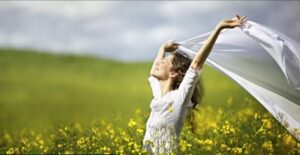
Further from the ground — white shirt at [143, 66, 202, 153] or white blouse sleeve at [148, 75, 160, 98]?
white blouse sleeve at [148, 75, 160, 98]

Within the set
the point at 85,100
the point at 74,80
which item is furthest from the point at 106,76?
the point at 85,100

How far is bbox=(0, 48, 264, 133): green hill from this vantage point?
15.5 m

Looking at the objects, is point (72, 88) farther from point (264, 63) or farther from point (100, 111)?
point (264, 63)

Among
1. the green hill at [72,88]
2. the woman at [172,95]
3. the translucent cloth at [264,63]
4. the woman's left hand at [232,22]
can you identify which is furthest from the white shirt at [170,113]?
the green hill at [72,88]

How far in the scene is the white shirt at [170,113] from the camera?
18.1 feet

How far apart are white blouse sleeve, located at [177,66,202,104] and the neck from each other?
18 cm

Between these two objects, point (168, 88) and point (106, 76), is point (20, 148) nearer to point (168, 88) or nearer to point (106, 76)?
point (168, 88)

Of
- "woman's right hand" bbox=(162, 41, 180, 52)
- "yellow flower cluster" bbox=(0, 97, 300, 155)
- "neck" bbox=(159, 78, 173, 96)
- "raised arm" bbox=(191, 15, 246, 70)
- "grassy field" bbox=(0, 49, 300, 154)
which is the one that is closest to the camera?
"raised arm" bbox=(191, 15, 246, 70)

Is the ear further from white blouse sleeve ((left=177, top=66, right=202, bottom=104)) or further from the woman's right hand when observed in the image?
the woman's right hand

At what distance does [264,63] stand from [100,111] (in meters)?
10.0

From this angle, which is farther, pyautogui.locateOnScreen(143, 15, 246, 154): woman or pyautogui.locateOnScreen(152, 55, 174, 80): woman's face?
pyautogui.locateOnScreen(152, 55, 174, 80): woman's face

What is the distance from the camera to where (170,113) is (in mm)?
5582

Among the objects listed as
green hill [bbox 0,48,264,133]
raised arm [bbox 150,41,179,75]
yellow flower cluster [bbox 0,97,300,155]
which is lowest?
green hill [bbox 0,48,264,133]

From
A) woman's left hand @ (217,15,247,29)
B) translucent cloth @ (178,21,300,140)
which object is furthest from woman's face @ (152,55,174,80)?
woman's left hand @ (217,15,247,29)
